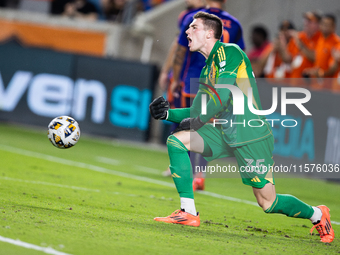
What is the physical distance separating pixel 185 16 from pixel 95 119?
20.3ft

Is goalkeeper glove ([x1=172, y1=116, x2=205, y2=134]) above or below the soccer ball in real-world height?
above

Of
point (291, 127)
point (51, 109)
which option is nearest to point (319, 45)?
point (291, 127)

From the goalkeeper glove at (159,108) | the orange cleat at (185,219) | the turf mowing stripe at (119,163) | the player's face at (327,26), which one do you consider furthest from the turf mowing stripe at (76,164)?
the player's face at (327,26)

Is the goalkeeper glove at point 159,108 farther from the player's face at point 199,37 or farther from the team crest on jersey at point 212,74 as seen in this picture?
the player's face at point 199,37

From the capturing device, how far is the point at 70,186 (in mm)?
7066

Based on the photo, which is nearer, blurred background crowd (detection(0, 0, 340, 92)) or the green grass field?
the green grass field

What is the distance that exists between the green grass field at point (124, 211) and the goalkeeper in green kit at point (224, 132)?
0.27 m

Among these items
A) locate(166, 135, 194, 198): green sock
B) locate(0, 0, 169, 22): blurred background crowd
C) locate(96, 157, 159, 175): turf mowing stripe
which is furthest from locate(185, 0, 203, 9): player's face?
locate(0, 0, 169, 22): blurred background crowd

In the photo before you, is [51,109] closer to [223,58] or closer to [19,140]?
[19,140]

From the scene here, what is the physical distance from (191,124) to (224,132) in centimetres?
30

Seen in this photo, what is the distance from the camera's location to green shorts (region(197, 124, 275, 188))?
484 cm

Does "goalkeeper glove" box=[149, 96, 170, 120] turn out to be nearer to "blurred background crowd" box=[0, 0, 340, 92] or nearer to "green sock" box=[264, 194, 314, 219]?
"green sock" box=[264, 194, 314, 219]

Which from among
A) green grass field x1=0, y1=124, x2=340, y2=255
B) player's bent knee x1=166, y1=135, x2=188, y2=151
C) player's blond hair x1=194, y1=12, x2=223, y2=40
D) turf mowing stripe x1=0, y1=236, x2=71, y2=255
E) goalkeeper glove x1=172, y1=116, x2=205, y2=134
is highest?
player's blond hair x1=194, y1=12, x2=223, y2=40

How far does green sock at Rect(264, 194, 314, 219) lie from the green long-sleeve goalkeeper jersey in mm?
559
